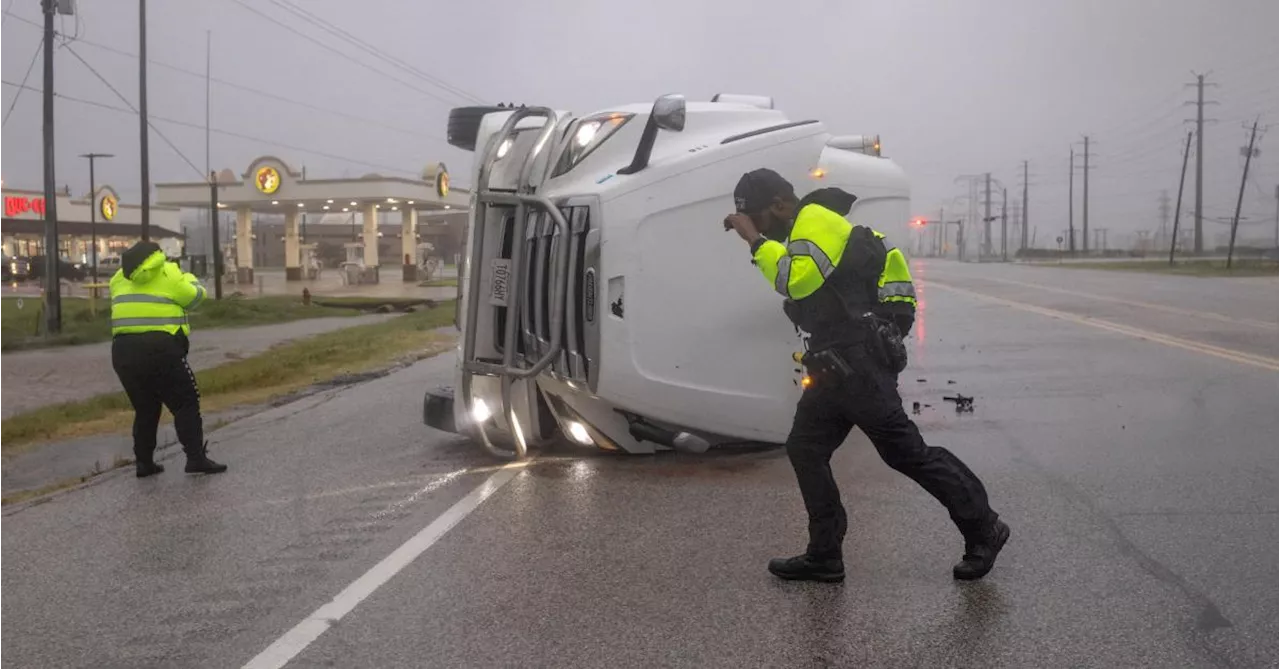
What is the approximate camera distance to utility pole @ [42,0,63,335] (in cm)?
2264

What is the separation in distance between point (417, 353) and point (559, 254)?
12173 millimetres

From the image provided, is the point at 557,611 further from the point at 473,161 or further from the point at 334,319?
the point at 334,319

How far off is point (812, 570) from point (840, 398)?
2.54 feet

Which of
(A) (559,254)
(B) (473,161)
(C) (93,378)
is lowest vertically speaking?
(C) (93,378)

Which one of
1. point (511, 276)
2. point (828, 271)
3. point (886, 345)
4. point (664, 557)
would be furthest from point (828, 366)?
point (511, 276)

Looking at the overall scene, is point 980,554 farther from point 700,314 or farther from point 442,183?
point 442,183

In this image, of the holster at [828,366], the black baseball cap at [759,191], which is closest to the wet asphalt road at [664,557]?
the holster at [828,366]

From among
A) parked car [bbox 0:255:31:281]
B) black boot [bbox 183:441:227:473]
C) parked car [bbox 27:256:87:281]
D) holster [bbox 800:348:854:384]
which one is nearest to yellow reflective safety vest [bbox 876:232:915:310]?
holster [bbox 800:348:854:384]

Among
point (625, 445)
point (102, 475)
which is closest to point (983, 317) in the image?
point (625, 445)

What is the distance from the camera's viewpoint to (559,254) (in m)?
7.05

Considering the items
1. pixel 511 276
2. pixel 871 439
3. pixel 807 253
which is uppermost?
pixel 807 253

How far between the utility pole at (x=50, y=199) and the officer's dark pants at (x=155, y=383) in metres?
16.4

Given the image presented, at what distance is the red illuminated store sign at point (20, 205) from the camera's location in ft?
227

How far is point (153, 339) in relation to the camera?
793 centimetres
